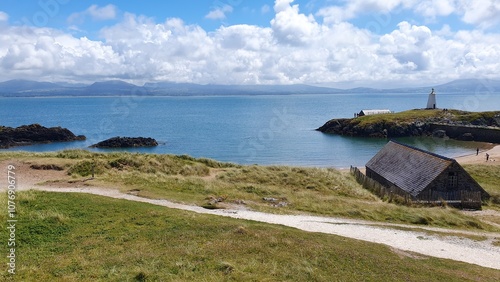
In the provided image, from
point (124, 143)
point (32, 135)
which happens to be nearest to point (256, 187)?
point (124, 143)

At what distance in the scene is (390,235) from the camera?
23094mm

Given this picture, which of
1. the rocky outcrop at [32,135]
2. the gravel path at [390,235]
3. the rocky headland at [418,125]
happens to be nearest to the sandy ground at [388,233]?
the gravel path at [390,235]

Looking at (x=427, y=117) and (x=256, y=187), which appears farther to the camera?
(x=427, y=117)

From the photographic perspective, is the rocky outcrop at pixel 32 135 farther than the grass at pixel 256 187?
Yes

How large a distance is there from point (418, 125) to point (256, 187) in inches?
3637

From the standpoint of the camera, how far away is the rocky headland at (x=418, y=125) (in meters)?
106

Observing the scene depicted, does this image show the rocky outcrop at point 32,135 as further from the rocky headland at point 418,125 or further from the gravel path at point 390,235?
the gravel path at point 390,235

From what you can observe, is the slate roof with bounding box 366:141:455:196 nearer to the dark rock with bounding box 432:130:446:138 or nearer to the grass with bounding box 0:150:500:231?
the grass with bounding box 0:150:500:231

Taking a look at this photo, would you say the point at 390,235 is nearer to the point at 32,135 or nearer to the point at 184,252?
the point at 184,252

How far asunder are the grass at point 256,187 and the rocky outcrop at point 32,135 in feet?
175

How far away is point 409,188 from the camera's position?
3547 cm

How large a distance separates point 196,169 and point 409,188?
2249cm

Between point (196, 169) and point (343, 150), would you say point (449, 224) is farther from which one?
point (343, 150)

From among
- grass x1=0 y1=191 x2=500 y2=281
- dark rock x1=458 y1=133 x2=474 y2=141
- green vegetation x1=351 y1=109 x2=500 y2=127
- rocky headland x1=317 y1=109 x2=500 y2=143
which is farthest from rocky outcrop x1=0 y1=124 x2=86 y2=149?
dark rock x1=458 y1=133 x2=474 y2=141
